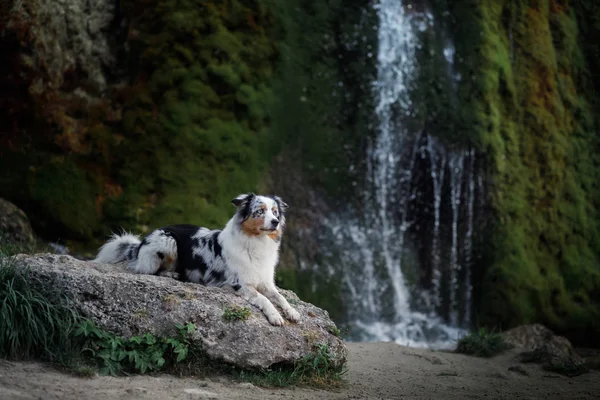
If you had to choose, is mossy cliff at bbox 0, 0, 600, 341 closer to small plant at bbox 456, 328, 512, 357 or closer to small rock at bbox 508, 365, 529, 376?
small plant at bbox 456, 328, 512, 357

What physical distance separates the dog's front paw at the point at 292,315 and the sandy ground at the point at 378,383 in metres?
0.74

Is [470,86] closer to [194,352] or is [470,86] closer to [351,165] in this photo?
[351,165]

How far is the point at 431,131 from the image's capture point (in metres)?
13.5

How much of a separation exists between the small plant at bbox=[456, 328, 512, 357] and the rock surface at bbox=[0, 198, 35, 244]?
266 inches

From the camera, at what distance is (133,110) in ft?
40.3

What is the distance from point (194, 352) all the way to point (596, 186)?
11.2 m

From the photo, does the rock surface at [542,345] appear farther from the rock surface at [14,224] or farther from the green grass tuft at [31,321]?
the rock surface at [14,224]

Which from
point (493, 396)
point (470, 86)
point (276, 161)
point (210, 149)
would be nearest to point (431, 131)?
point (470, 86)

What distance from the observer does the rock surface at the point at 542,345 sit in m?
9.88

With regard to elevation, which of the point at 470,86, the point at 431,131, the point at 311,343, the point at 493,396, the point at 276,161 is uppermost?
the point at 470,86

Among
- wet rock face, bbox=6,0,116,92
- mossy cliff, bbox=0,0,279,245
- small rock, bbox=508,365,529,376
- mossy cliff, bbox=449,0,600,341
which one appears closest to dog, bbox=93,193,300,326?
small rock, bbox=508,365,529,376

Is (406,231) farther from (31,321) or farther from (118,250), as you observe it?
(31,321)

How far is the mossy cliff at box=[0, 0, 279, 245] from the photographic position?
11641 millimetres

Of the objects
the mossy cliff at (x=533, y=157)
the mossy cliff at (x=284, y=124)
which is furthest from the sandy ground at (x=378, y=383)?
the mossy cliff at (x=284, y=124)
